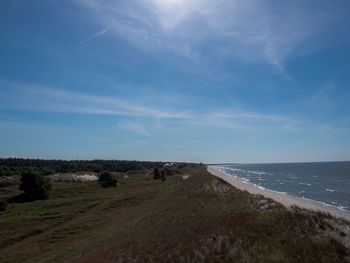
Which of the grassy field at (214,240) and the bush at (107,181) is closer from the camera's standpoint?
the grassy field at (214,240)

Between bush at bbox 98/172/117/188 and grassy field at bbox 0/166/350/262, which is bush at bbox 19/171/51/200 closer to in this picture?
bush at bbox 98/172/117/188

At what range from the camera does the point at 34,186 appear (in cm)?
7775

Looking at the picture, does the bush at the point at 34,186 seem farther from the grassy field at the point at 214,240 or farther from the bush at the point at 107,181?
the grassy field at the point at 214,240

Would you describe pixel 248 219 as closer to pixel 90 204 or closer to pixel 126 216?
pixel 126 216

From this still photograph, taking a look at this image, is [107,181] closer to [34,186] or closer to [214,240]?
[34,186]

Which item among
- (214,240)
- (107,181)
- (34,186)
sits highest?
(107,181)

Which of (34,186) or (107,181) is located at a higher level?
(107,181)

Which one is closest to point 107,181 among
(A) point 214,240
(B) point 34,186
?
(B) point 34,186

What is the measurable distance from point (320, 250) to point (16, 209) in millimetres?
57495

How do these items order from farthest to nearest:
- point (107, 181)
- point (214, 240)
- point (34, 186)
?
point (107, 181)
point (34, 186)
point (214, 240)

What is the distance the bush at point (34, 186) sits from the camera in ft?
253

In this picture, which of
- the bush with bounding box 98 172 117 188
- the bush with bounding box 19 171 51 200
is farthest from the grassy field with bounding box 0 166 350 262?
the bush with bounding box 98 172 117 188

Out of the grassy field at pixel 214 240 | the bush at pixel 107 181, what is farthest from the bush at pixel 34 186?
the grassy field at pixel 214 240

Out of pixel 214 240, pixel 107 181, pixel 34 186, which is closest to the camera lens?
pixel 214 240
